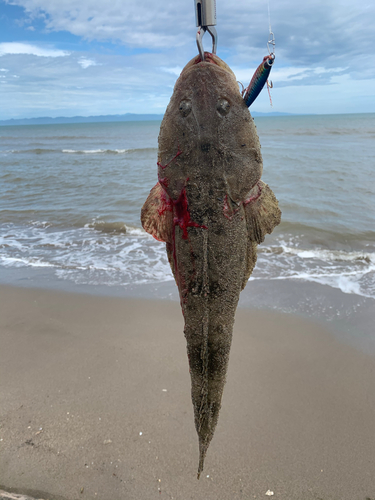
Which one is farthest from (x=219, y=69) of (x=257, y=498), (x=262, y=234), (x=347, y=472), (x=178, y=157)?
(x=347, y=472)

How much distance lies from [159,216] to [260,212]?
24.8 inches

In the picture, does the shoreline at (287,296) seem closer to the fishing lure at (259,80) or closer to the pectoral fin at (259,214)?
the pectoral fin at (259,214)

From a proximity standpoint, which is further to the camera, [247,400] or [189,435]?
[247,400]

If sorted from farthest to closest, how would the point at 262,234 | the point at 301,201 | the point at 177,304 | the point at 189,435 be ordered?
the point at 301,201
the point at 177,304
the point at 189,435
the point at 262,234

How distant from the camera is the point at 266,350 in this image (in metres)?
5.40

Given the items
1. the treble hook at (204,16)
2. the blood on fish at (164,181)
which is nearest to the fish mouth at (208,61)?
the treble hook at (204,16)

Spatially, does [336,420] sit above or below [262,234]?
below

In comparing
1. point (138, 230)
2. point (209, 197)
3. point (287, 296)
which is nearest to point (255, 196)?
point (209, 197)

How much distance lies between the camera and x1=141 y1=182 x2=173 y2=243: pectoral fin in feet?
7.17

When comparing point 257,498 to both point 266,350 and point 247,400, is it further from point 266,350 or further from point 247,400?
point 266,350

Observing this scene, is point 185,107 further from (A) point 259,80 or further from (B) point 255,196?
(B) point 255,196

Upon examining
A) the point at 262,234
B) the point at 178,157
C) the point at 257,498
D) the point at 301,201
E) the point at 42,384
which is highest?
the point at 178,157

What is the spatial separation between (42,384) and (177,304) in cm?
274

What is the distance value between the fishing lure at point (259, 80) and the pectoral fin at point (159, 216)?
0.73 m
